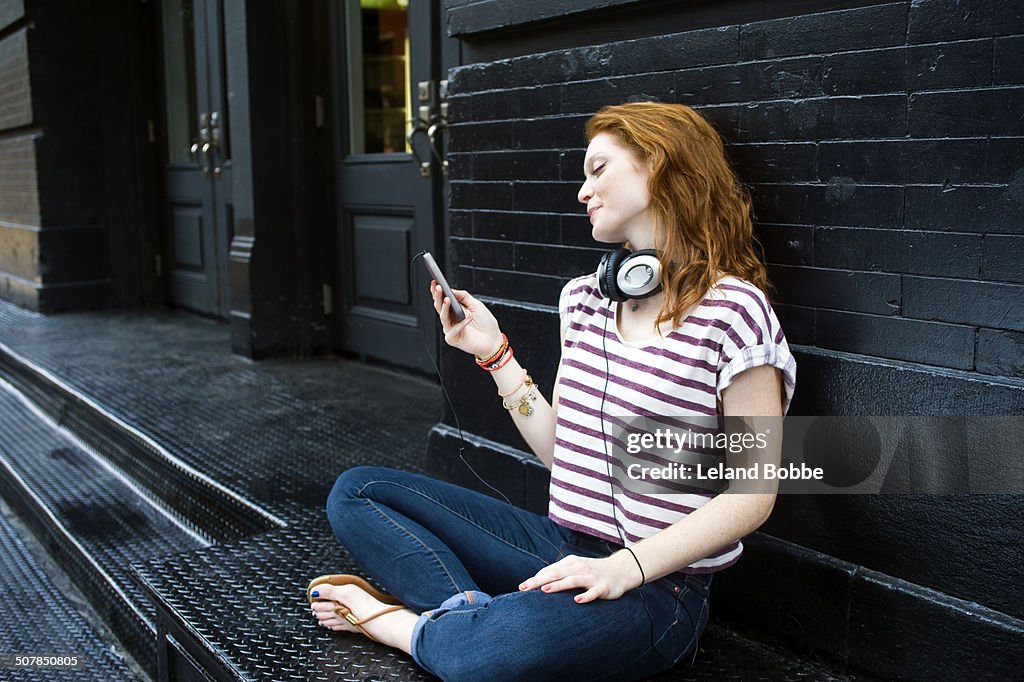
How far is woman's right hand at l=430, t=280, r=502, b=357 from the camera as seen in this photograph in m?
2.17

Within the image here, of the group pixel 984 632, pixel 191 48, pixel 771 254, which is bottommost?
pixel 984 632

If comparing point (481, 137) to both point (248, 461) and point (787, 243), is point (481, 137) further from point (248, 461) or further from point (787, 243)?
point (248, 461)

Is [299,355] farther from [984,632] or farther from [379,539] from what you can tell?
[984,632]

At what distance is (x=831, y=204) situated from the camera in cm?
217

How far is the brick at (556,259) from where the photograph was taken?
2.76m

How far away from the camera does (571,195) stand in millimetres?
2789

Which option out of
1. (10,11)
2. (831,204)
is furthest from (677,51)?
(10,11)

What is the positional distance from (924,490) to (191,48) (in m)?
6.19

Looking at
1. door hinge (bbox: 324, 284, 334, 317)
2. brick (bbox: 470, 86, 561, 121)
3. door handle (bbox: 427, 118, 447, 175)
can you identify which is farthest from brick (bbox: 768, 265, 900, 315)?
door hinge (bbox: 324, 284, 334, 317)

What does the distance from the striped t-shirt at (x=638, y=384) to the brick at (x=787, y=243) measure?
10.9 inches

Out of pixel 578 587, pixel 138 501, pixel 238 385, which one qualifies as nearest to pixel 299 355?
pixel 238 385

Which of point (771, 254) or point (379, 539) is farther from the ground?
point (771, 254)

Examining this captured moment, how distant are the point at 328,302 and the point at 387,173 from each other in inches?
35.3

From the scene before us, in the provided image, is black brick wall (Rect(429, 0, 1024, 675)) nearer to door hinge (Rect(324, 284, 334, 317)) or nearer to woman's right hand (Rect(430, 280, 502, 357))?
woman's right hand (Rect(430, 280, 502, 357))
